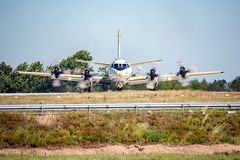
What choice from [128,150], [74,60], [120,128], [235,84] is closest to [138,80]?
[235,84]

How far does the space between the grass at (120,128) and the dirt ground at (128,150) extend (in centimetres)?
62

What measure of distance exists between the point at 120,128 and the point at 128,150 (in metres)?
2.70

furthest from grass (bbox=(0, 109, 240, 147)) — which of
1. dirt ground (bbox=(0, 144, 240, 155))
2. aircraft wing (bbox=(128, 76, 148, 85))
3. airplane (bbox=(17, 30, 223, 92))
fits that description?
aircraft wing (bbox=(128, 76, 148, 85))

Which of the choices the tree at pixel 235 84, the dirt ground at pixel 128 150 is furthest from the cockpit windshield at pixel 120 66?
the dirt ground at pixel 128 150

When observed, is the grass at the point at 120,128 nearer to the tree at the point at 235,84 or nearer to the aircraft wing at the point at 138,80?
the aircraft wing at the point at 138,80

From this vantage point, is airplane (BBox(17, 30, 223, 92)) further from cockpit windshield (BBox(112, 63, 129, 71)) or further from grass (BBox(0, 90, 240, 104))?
grass (BBox(0, 90, 240, 104))

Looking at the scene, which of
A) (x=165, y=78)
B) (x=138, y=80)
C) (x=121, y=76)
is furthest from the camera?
(x=138, y=80)

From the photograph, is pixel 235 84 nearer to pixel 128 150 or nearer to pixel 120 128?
pixel 120 128

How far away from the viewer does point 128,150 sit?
3319 centimetres

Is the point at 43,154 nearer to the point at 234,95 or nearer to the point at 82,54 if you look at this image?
the point at 234,95

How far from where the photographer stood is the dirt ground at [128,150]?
32.7 metres

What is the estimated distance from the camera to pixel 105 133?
34.8 m

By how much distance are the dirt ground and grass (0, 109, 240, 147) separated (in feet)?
2.05

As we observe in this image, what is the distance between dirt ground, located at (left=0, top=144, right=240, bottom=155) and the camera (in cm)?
3269
